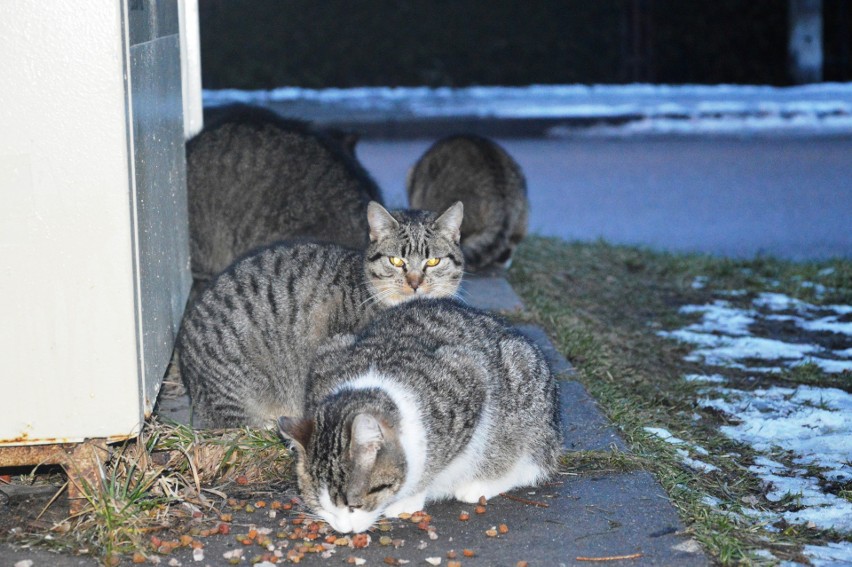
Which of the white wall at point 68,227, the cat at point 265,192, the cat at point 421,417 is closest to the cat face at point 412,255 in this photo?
the cat at point 421,417

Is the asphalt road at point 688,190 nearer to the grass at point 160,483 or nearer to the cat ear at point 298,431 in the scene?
the grass at point 160,483

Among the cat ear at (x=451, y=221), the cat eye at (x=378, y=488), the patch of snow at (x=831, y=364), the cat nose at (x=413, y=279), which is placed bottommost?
the patch of snow at (x=831, y=364)

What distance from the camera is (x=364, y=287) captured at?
4.67 m

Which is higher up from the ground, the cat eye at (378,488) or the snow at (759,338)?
the cat eye at (378,488)

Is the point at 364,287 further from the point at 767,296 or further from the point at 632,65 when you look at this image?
the point at 632,65

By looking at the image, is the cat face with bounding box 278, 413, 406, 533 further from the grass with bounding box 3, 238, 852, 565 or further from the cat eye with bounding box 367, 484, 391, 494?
the grass with bounding box 3, 238, 852, 565

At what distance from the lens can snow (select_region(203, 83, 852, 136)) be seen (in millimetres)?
16359

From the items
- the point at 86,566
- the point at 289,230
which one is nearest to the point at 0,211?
the point at 86,566

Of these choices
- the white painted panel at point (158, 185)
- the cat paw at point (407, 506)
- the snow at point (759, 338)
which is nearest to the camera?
the cat paw at point (407, 506)

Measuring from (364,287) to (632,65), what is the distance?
18.3 m

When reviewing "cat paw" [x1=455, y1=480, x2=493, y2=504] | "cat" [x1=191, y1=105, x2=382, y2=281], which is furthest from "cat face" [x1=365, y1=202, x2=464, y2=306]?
"cat paw" [x1=455, y1=480, x2=493, y2=504]

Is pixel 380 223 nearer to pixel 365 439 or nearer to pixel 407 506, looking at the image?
pixel 407 506

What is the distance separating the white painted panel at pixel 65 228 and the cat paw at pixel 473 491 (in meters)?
1.22

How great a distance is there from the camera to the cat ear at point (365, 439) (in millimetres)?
3165
